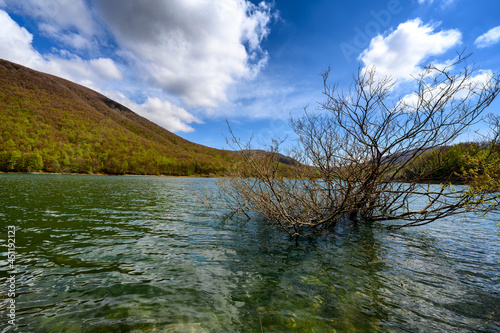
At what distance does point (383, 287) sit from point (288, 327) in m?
3.25

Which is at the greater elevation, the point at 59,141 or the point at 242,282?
the point at 59,141

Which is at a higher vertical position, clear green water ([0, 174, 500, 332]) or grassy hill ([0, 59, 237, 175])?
grassy hill ([0, 59, 237, 175])

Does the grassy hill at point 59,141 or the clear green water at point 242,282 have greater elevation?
the grassy hill at point 59,141

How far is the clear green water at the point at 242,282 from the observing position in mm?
3908

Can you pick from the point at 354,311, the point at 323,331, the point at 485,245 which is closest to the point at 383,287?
the point at 354,311

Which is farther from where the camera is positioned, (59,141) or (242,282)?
(59,141)

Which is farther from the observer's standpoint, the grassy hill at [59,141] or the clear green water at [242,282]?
the grassy hill at [59,141]

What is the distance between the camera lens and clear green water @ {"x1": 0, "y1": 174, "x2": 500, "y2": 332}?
12.8 feet

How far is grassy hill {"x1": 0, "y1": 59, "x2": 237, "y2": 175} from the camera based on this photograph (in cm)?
7671

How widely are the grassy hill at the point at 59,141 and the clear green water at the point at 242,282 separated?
60.1 meters

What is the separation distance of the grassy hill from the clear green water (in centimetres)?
6008

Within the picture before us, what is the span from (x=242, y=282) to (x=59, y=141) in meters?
128

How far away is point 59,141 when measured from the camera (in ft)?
314

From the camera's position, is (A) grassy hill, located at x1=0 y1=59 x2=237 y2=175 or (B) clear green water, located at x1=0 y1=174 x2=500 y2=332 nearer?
(B) clear green water, located at x1=0 y1=174 x2=500 y2=332
